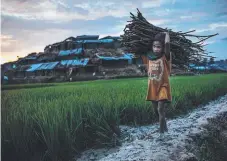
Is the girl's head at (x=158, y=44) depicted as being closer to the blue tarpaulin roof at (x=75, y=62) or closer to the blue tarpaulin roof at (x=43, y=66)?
the blue tarpaulin roof at (x=75, y=62)

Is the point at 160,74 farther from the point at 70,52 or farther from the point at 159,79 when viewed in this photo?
the point at 70,52

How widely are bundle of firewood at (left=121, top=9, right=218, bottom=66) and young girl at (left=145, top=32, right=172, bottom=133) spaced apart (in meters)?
0.19

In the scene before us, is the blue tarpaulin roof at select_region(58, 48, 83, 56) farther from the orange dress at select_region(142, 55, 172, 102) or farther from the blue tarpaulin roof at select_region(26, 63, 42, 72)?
the orange dress at select_region(142, 55, 172, 102)

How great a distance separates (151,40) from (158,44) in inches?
8.1

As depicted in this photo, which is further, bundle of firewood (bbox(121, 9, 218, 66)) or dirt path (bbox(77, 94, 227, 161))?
bundle of firewood (bbox(121, 9, 218, 66))

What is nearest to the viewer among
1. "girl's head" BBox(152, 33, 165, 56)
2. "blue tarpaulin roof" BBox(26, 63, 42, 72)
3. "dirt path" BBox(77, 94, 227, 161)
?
"dirt path" BBox(77, 94, 227, 161)

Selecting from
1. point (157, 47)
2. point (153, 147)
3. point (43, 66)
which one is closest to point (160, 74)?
point (157, 47)

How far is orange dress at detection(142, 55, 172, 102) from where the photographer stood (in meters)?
2.85

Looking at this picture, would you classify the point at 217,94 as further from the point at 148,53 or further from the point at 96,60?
the point at 96,60

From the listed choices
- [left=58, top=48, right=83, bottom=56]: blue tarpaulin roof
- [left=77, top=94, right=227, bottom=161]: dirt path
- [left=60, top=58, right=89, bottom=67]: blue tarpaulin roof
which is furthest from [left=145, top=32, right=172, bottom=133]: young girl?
[left=58, top=48, right=83, bottom=56]: blue tarpaulin roof

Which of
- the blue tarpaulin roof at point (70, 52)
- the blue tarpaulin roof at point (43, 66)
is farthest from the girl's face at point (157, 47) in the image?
the blue tarpaulin roof at point (70, 52)

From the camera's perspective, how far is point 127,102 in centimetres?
376

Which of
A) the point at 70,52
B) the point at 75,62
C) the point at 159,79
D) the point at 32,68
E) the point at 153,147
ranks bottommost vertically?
the point at 153,147

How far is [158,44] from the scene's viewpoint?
111 inches
